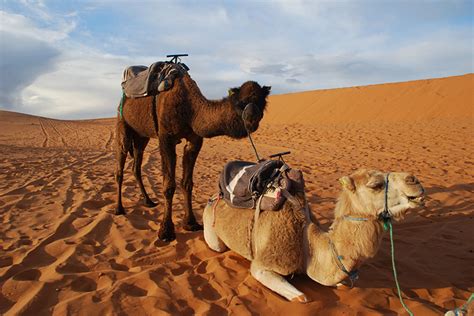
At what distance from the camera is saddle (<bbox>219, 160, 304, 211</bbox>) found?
3.32 meters

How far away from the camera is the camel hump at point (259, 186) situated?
10.9 ft

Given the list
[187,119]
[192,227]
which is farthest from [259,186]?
[192,227]

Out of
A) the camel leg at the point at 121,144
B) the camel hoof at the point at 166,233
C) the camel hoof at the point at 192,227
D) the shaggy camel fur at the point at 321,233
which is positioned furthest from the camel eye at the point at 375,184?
the camel leg at the point at 121,144

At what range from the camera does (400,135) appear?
1838cm

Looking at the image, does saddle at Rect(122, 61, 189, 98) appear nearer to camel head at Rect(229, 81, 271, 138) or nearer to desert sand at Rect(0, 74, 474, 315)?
camel head at Rect(229, 81, 271, 138)

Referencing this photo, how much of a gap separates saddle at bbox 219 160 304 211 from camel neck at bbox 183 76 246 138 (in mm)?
507

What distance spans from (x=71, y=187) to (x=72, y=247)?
3.81m

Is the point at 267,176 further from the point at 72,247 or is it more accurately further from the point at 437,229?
the point at 437,229

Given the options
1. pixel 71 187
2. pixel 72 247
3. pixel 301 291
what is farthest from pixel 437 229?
pixel 71 187

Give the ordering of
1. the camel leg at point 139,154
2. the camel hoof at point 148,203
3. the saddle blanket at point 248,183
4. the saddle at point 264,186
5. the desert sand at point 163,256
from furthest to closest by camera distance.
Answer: the camel hoof at point 148,203 < the camel leg at point 139,154 < the saddle blanket at point 248,183 < the saddle at point 264,186 < the desert sand at point 163,256

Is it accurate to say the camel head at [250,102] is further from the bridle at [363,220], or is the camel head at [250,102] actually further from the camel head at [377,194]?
the bridle at [363,220]

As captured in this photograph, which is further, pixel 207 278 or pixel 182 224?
pixel 182 224

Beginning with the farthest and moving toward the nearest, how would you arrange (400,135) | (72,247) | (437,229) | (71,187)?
(400,135) → (71,187) → (437,229) → (72,247)

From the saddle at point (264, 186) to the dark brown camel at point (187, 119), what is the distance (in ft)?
1.79
